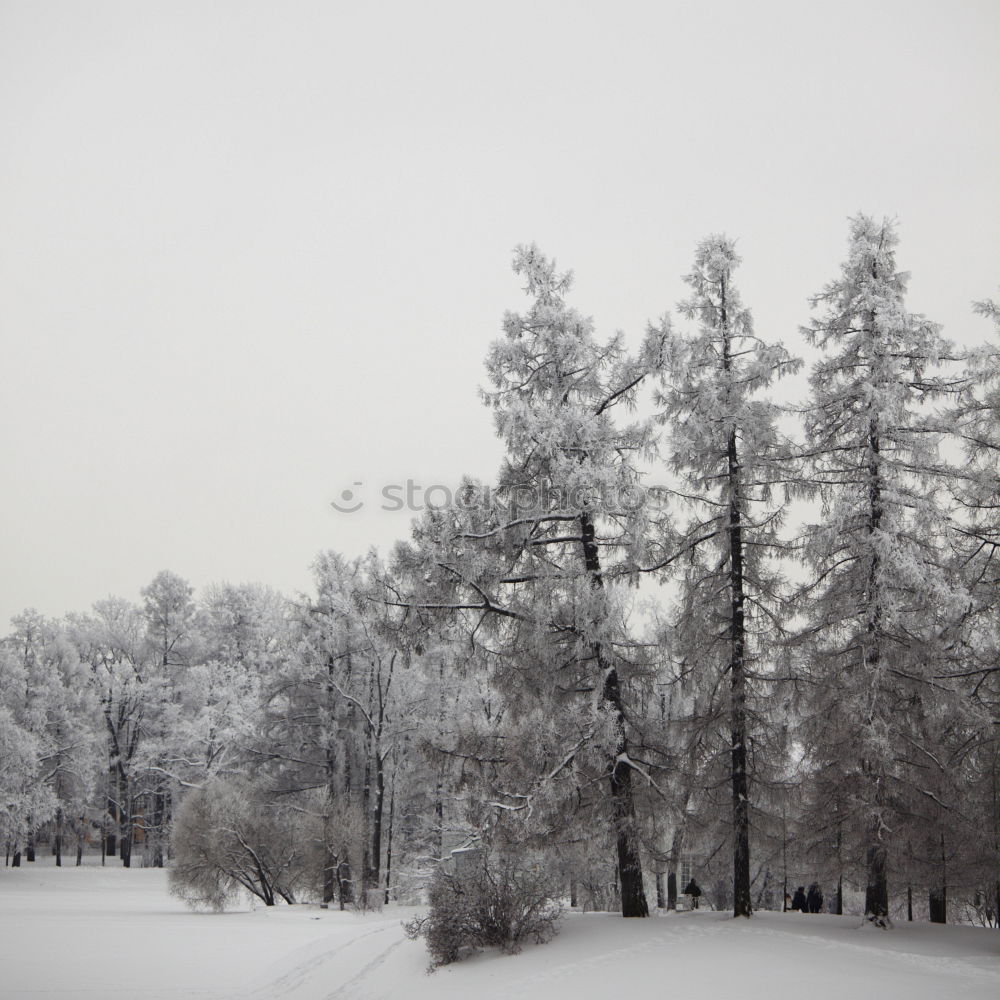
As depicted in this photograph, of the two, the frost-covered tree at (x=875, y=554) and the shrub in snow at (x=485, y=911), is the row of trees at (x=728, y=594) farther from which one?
the shrub in snow at (x=485, y=911)

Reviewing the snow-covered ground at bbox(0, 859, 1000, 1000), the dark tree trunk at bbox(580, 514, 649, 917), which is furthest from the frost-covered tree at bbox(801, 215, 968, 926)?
the dark tree trunk at bbox(580, 514, 649, 917)

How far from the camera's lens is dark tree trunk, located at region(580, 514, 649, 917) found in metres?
14.1

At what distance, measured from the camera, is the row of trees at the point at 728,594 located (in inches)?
535

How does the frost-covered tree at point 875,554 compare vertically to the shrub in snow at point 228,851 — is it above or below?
above

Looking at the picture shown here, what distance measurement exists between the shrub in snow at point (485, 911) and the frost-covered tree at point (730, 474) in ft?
12.0

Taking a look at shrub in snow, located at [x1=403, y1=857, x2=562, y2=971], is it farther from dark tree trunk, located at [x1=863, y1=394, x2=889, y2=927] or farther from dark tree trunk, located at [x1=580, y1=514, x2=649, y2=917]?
dark tree trunk, located at [x1=863, y1=394, x2=889, y2=927]

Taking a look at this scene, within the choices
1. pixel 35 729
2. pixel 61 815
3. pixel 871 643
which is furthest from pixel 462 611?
pixel 61 815

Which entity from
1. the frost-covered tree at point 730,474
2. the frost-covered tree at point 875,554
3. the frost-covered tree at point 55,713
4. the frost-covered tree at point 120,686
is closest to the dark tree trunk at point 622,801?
the frost-covered tree at point 730,474

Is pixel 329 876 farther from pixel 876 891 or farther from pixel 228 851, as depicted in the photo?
pixel 876 891

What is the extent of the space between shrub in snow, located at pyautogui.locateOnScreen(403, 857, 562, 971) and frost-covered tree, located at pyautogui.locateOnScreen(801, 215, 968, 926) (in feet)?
15.5

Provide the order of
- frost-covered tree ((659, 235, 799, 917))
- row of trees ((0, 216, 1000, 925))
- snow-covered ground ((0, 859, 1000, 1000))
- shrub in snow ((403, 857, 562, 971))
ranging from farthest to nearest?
1. frost-covered tree ((659, 235, 799, 917))
2. row of trees ((0, 216, 1000, 925))
3. shrub in snow ((403, 857, 562, 971))
4. snow-covered ground ((0, 859, 1000, 1000))

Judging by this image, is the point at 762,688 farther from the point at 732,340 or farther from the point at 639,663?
the point at 732,340

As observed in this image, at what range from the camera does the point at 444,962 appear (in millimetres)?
12297

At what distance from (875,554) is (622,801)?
555 centimetres
